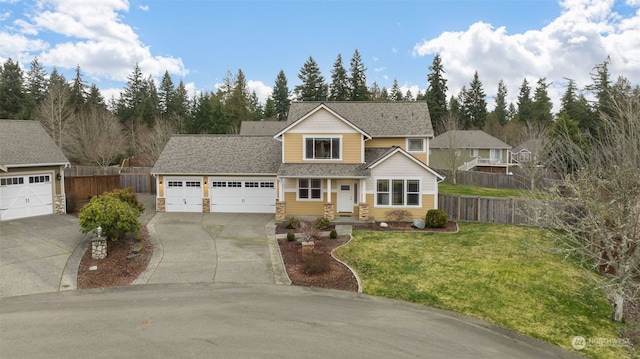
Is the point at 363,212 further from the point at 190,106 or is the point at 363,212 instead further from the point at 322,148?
the point at 190,106

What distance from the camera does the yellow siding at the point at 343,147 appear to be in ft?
75.9

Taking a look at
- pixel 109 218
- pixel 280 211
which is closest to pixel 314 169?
pixel 280 211

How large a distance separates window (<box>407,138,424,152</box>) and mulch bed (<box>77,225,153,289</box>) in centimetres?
1696

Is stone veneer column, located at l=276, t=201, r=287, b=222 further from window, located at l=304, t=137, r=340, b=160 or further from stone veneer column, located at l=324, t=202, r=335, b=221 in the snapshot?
window, located at l=304, t=137, r=340, b=160

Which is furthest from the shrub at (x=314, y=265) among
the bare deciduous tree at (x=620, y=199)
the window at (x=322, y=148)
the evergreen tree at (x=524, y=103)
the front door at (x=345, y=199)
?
the evergreen tree at (x=524, y=103)

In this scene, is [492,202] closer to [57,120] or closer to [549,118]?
[57,120]

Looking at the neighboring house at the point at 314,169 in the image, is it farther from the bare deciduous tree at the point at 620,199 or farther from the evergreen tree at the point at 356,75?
the evergreen tree at the point at 356,75

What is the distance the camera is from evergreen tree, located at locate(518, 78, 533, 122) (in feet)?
251

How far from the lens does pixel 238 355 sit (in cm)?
819

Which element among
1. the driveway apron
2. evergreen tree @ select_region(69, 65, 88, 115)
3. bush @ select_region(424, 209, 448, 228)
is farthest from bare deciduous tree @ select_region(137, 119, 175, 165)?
bush @ select_region(424, 209, 448, 228)

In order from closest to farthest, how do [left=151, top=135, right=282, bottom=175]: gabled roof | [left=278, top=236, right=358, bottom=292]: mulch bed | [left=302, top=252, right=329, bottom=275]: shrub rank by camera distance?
[left=278, top=236, right=358, bottom=292]: mulch bed < [left=302, top=252, right=329, bottom=275]: shrub < [left=151, top=135, right=282, bottom=175]: gabled roof

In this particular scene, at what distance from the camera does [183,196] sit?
24.9m

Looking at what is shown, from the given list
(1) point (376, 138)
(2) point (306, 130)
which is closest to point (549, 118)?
(1) point (376, 138)

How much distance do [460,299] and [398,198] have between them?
34.4 feet
